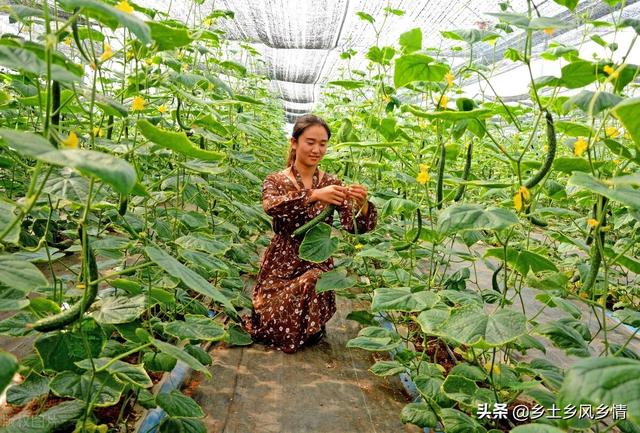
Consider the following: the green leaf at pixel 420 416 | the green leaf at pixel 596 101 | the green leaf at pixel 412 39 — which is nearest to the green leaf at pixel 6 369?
the green leaf at pixel 596 101

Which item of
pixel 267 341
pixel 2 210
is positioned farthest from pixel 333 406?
pixel 2 210

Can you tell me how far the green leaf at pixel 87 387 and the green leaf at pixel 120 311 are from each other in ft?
0.48

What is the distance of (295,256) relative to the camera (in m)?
2.74

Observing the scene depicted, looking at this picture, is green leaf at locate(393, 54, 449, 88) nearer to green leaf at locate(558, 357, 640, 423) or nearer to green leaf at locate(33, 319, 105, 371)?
green leaf at locate(558, 357, 640, 423)

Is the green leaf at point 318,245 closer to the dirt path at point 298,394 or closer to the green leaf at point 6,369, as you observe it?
the dirt path at point 298,394

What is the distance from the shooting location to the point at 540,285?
4.84ft

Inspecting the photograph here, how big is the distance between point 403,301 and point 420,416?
1.63 ft

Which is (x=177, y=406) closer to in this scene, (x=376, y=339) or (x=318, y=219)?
(x=376, y=339)

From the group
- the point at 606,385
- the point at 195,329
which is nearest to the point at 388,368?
the point at 195,329

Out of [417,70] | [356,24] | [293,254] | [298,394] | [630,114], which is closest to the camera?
[630,114]

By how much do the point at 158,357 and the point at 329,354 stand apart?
123 centimetres

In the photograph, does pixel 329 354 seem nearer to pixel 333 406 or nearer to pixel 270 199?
pixel 333 406

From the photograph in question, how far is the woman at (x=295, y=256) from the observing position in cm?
250

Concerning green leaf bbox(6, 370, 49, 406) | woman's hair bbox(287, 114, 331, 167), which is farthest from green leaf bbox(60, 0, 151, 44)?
woman's hair bbox(287, 114, 331, 167)
